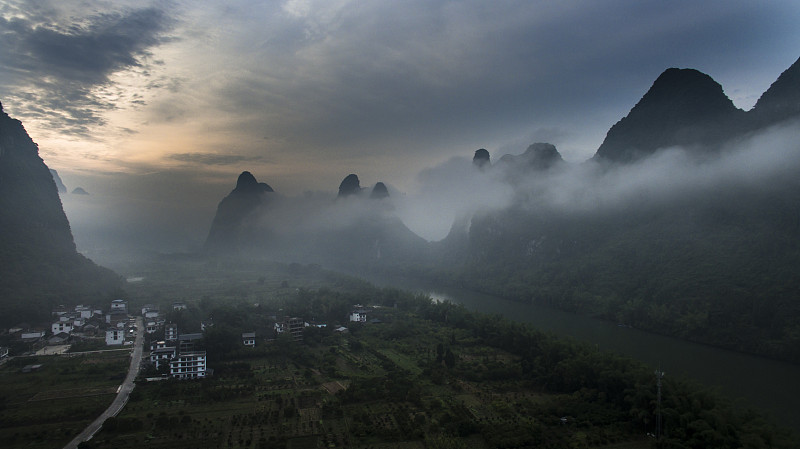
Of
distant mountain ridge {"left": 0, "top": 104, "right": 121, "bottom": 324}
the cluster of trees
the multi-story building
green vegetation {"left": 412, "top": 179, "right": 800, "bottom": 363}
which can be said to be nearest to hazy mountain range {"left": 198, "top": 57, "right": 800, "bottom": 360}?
green vegetation {"left": 412, "top": 179, "right": 800, "bottom": 363}

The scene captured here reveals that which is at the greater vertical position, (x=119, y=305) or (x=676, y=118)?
(x=676, y=118)

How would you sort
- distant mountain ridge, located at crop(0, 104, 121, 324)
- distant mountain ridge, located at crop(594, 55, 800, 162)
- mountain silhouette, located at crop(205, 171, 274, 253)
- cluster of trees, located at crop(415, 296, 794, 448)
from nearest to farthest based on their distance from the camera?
cluster of trees, located at crop(415, 296, 794, 448)
distant mountain ridge, located at crop(0, 104, 121, 324)
distant mountain ridge, located at crop(594, 55, 800, 162)
mountain silhouette, located at crop(205, 171, 274, 253)

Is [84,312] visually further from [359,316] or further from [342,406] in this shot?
[342,406]

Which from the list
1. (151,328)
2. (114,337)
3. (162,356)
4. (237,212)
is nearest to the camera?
(162,356)

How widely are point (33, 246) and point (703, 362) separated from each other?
4075cm

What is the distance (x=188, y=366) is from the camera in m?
17.9

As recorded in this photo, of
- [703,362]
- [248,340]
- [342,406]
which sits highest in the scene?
[703,362]

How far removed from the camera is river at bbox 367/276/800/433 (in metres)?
16.5

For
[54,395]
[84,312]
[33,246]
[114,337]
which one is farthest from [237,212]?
[54,395]

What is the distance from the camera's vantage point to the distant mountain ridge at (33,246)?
27.1 metres

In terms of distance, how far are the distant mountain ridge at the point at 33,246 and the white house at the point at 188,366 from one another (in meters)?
12.6

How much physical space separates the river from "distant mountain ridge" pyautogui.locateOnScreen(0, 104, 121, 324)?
96.1 feet

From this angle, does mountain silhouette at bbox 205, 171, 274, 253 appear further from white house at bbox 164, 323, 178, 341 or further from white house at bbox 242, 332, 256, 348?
white house at bbox 242, 332, 256, 348

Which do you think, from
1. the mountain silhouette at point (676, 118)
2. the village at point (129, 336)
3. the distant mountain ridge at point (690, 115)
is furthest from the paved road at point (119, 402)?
the mountain silhouette at point (676, 118)
